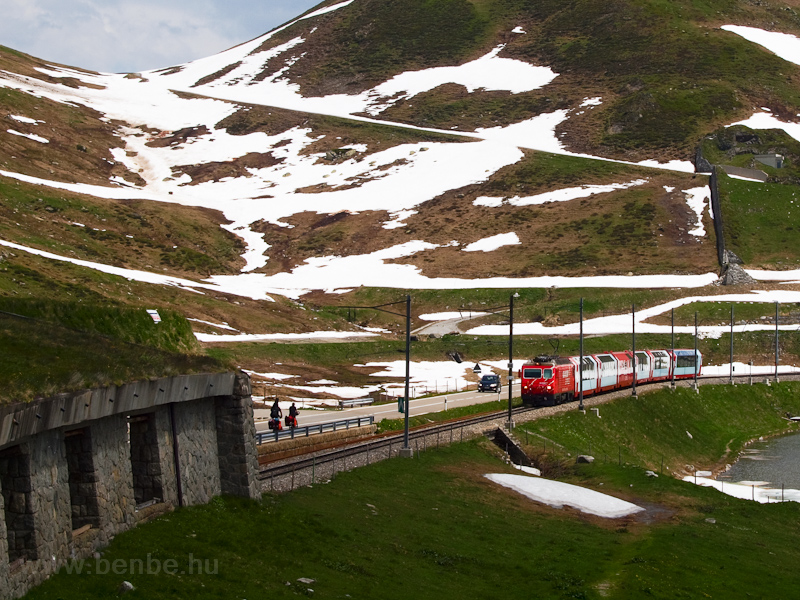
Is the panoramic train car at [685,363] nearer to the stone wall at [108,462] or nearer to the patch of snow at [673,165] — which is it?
the stone wall at [108,462]

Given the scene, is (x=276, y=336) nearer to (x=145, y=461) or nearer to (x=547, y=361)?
(x=547, y=361)

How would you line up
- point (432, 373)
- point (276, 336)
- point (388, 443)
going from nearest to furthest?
point (388, 443) → point (432, 373) → point (276, 336)

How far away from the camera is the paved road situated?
53.0 meters

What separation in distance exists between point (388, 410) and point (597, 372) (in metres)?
17.3

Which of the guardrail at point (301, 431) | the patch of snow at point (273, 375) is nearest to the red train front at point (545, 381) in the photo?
the guardrail at point (301, 431)

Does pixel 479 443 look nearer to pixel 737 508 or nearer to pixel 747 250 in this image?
pixel 737 508

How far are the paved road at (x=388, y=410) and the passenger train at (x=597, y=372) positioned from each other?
222 inches

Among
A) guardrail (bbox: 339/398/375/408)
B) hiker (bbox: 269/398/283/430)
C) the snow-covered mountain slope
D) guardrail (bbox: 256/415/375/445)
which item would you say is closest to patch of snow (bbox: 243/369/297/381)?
guardrail (bbox: 339/398/375/408)

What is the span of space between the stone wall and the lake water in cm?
3961

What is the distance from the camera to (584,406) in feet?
202

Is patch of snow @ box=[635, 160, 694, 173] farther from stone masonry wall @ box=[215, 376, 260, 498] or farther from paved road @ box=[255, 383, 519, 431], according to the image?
stone masonry wall @ box=[215, 376, 260, 498]

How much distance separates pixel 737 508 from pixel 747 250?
9068 centimetres

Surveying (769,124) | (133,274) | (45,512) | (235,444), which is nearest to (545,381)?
(235,444)

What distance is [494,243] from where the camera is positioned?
136625 mm
